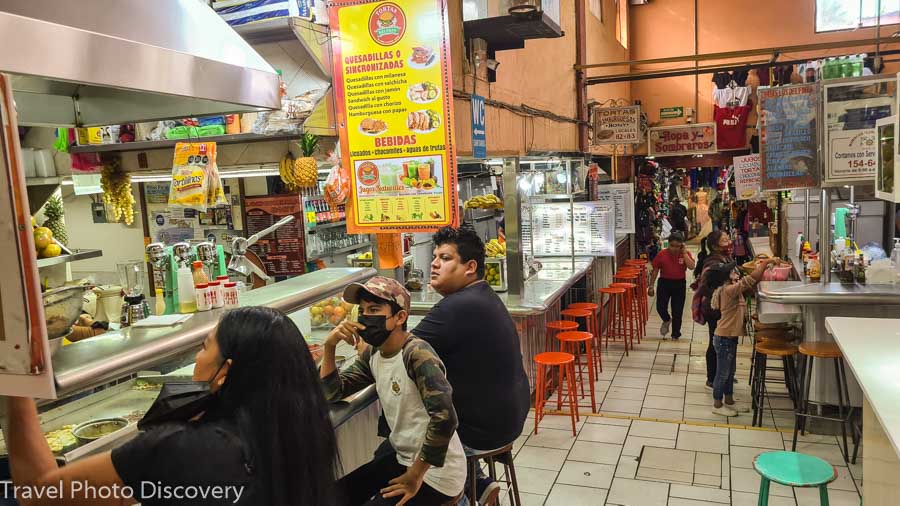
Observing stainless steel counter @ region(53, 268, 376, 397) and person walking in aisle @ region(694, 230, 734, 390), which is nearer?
stainless steel counter @ region(53, 268, 376, 397)

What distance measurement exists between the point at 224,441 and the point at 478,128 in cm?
431

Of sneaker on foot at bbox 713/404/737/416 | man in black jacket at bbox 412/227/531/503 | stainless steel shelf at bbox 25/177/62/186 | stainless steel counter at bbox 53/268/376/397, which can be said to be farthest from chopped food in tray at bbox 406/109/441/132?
sneaker on foot at bbox 713/404/737/416

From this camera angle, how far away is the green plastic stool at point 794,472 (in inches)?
118

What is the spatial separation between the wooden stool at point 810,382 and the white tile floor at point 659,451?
6.1 inches

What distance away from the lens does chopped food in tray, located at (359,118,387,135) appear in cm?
433

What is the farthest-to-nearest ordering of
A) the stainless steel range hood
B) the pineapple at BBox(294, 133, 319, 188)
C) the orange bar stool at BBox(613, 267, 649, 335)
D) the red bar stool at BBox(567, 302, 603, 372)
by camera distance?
1. the orange bar stool at BBox(613, 267, 649, 335)
2. the red bar stool at BBox(567, 302, 603, 372)
3. the pineapple at BBox(294, 133, 319, 188)
4. the stainless steel range hood

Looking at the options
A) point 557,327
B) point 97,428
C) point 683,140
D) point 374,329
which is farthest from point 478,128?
point 683,140

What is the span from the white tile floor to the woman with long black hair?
3150 mm

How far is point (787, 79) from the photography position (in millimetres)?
11922

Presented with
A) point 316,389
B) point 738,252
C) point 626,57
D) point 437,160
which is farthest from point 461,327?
point 626,57

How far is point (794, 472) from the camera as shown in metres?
3.06

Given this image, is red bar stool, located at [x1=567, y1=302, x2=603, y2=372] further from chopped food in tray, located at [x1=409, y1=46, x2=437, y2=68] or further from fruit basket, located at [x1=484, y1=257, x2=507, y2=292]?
chopped food in tray, located at [x1=409, y1=46, x2=437, y2=68]

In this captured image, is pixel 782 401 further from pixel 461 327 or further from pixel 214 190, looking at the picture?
pixel 214 190

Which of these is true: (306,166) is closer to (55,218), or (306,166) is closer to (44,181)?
(55,218)
